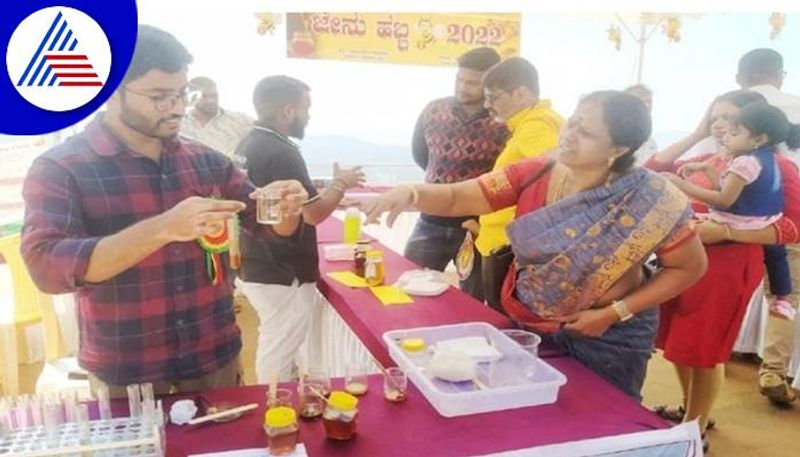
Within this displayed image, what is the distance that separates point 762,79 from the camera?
2.30m

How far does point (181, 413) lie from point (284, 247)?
2.93ft

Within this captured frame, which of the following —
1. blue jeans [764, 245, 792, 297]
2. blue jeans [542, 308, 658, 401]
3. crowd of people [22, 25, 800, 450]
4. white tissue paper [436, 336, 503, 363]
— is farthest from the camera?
blue jeans [764, 245, 792, 297]

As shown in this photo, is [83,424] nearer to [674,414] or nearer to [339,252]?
[339,252]

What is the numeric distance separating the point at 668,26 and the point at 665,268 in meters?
1.93

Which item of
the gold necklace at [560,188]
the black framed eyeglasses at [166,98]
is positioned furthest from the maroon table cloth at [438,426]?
the black framed eyeglasses at [166,98]

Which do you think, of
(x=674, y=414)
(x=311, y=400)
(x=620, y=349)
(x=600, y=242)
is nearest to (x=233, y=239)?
(x=311, y=400)

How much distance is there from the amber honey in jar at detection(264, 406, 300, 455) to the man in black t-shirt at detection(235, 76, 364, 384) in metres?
0.68

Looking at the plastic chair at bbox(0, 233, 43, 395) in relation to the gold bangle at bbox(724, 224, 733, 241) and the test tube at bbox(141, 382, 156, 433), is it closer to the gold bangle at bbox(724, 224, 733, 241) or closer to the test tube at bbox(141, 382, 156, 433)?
the test tube at bbox(141, 382, 156, 433)

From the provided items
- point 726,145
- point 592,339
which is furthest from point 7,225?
point 726,145

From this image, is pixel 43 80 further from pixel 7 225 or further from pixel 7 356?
pixel 7 356

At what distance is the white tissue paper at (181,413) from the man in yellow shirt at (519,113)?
1086mm

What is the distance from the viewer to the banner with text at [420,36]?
3543 mm

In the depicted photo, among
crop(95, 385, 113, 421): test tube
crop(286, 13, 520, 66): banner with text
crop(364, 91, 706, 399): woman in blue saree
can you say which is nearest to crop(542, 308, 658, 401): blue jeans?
crop(364, 91, 706, 399): woman in blue saree

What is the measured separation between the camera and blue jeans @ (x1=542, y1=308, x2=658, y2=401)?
1333mm
